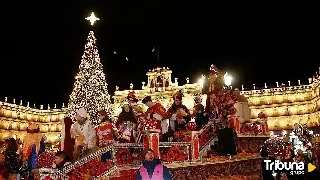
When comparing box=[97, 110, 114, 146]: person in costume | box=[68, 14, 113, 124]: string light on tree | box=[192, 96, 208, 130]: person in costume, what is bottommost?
box=[97, 110, 114, 146]: person in costume

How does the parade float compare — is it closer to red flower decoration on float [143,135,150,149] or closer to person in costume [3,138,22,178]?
red flower decoration on float [143,135,150,149]

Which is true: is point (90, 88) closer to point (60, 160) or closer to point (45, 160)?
point (60, 160)

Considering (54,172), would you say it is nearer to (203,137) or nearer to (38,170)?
(38,170)

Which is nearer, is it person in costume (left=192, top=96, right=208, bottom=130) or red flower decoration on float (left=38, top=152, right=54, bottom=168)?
red flower decoration on float (left=38, top=152, right=54, bottom=168)

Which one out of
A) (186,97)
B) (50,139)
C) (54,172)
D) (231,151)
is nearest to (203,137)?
(231,151)

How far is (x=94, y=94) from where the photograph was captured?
34.3 metres

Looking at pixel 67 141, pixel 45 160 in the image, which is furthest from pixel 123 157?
pixel 45 160

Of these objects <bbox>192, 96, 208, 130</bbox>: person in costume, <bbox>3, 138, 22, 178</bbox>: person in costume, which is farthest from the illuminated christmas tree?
<bbox>3, 138, 22, 178</bbox>: person in costume

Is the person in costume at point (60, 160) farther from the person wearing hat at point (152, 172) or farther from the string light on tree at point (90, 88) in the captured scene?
the string light on tree at point (90, 88)

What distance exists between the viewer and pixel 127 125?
13.0 m

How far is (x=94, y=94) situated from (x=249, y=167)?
70.4 feet

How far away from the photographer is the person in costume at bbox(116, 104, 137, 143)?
12852mm

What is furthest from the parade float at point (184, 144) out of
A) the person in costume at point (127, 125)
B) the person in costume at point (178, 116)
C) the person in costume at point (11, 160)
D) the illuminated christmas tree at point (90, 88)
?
the person in costume at point (11, 160)

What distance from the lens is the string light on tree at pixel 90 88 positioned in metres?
34.2
